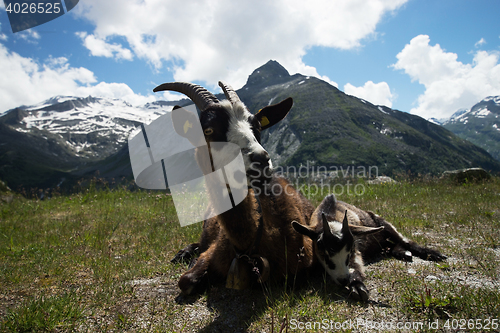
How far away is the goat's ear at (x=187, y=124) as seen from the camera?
358 cm

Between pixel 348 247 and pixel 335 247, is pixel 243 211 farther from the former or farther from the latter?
pixel 348 247

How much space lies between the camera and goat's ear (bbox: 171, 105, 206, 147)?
358cm

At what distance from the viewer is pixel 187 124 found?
3.68 metres

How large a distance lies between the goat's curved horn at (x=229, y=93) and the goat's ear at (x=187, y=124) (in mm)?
556

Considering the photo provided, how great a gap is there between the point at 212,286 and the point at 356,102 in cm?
19071

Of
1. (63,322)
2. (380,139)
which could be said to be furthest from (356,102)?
(63,322)

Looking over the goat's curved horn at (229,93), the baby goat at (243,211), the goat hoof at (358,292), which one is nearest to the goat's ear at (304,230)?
the baby goat at (243,211)

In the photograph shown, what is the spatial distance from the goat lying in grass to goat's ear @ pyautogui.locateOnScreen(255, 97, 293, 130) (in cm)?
155

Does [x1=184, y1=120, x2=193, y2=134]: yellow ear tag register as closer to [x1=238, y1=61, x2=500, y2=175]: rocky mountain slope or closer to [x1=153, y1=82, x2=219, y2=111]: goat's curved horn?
[x1=153, y1=82, x2=219, y2=111]: goat's curved horn

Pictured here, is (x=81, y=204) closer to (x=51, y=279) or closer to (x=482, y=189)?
(x=51, y=279)

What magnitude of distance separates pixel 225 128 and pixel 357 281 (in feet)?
8.19

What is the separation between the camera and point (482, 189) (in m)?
10.3

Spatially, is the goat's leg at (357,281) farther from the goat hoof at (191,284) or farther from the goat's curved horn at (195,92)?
the goat's curved horn at (195,92)

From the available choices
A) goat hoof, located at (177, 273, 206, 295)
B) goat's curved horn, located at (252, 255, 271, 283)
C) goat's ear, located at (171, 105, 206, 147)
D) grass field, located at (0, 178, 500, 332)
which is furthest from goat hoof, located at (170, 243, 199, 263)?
goat's ear, located at (171, 105, 206, 147)
